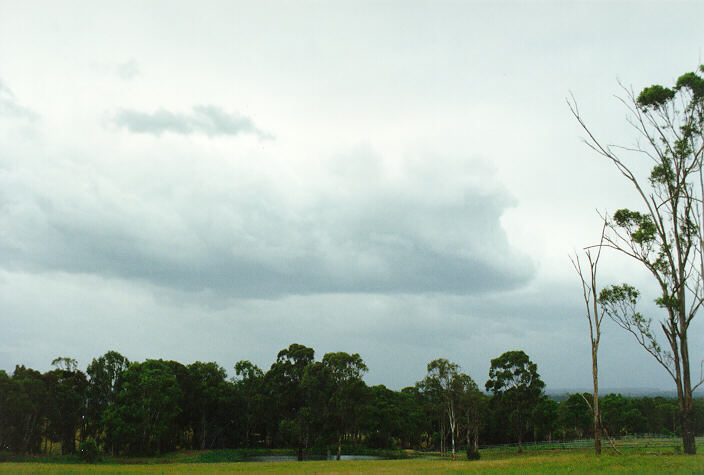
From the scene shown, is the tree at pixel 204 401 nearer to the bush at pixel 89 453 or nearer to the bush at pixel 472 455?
the bush at pixel 89 453

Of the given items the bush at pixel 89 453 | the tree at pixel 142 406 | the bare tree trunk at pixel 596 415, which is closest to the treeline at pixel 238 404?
the tree at pixel 142 406

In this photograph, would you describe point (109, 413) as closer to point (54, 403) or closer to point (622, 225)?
point (54, 403)

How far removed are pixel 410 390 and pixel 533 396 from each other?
2690 cm

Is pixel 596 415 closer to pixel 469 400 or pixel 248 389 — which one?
pixel 469 400

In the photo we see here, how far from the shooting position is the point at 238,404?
7038cm

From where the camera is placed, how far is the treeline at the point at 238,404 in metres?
52.2

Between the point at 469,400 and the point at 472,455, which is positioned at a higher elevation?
the point at 469,400

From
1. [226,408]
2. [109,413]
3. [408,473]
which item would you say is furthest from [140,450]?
[408,473]

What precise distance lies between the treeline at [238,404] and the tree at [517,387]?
13 centimetres

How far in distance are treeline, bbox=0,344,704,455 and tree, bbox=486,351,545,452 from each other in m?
0.13

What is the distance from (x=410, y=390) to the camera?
82.9 m

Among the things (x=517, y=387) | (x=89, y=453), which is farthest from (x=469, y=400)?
(x=89, y=453)

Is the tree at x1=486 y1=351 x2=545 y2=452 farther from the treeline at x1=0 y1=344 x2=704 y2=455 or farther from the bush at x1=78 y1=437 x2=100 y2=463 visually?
the bush at x1=78 y1=437 x2=100 y2=463

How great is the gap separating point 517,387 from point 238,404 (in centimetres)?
3919
